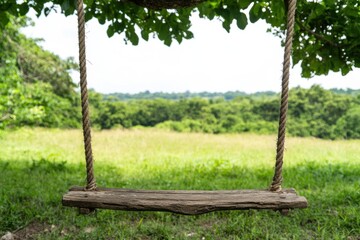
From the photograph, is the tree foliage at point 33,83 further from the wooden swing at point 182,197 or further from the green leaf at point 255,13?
the wooden swing at point 182,197

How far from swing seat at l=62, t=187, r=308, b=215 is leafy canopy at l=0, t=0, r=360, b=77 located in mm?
1676

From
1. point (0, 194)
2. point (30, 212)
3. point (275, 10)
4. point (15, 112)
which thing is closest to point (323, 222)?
point (275, 10)

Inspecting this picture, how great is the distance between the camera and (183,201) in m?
2.45

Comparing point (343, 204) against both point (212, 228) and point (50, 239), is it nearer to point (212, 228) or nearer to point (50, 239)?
point (212, 228)

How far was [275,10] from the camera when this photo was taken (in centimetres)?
398

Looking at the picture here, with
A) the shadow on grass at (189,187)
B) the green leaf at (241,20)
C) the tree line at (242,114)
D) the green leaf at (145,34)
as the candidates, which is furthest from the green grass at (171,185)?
the tree line at (242,114)

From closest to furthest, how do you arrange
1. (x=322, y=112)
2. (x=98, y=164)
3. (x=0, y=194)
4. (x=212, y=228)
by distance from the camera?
1. (x=212, y=228)
2. (x=0, y=194)
3. (x=98, y=164)
4. (x=322, y=112)

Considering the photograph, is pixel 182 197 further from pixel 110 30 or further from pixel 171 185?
pixel 171 185

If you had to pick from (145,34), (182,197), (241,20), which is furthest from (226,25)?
(182,197)

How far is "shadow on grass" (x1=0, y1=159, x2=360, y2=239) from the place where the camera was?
3.89m

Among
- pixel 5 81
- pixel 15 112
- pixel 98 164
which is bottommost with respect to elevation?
pixel 98 164

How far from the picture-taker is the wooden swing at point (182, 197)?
2455 mm

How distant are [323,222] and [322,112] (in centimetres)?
1988

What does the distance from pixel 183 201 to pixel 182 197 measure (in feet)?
0.19
